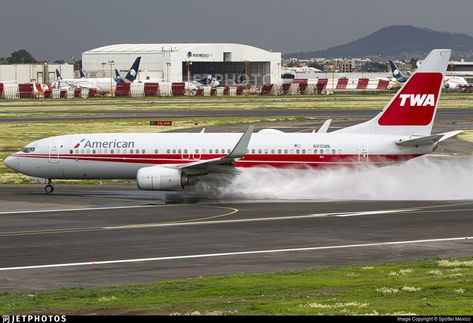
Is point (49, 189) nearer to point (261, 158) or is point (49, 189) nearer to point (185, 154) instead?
point (185, 154)

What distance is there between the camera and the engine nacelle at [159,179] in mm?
50812

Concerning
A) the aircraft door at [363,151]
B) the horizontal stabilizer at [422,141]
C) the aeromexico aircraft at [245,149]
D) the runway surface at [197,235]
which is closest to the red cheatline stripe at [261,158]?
the aeromexico aircraft at [245,149]

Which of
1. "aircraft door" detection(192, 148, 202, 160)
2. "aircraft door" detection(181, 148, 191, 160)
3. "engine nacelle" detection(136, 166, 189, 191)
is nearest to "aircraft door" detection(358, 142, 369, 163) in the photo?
"aircraft door" detection(192, 148, 202, 160)

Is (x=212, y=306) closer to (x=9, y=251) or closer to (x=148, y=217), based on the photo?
(x=9, y=251)

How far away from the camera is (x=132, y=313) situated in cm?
2159

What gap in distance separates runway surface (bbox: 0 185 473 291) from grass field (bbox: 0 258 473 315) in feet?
7.38

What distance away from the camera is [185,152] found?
176 feet

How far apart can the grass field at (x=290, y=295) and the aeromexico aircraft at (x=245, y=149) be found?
838 inches

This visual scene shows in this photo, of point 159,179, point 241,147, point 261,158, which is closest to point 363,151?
point 261,158

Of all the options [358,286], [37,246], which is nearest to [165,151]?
[37,246]

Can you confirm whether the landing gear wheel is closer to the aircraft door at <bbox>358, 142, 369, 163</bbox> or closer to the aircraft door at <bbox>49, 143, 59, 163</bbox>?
the aircraft door at <bbox>49, 143, 59, 163</bbox>

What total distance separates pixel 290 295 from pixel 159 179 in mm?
26202

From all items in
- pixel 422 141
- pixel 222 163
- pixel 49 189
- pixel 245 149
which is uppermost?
pixel 422 141

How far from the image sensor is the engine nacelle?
50.8 meters
